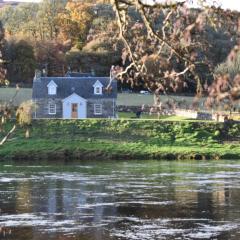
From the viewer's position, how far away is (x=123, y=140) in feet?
185

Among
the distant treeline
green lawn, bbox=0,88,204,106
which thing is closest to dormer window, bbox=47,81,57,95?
green lawn, bbox=0,88,204,106

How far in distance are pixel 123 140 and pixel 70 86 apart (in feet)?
50.9

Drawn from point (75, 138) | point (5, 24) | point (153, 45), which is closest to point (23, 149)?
point (75, 138)

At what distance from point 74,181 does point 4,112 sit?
2702 cm

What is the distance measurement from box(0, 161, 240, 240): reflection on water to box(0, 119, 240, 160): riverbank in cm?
926

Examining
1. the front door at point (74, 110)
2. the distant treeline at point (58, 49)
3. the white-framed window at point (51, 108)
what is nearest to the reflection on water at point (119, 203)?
the front door at point (74, 110)

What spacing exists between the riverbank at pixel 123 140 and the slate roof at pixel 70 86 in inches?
352

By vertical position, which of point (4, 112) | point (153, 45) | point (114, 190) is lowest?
point (114, 190)

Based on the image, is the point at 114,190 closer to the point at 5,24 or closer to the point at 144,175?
the point at 144,175

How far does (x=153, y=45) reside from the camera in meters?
6.69

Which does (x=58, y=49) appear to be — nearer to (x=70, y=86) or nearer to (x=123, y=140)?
(x=70, y=86)

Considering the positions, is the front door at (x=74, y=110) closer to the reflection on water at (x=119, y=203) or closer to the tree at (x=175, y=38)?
the reflection on water at (x=119, y=203)

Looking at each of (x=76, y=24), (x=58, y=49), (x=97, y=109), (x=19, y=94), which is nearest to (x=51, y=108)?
→ (x=97, y=109)

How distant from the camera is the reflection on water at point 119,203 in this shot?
19094 mm
